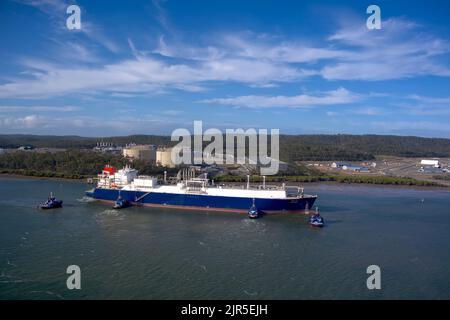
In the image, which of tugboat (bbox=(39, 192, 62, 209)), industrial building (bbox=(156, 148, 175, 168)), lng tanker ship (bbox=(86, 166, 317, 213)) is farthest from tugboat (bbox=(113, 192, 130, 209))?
industrial building (bbox=(156, 148, 175, 168))

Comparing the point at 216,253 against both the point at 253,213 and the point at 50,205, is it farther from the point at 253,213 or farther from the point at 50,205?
the point at 50,205

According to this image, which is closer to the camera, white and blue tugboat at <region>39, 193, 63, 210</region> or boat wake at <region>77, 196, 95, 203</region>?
white and blue tugboat at <region>39, 193, 63, 210</region>

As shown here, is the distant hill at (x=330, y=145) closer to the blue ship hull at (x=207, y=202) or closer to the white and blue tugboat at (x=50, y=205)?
the blue ship hull at (x=207, y=202)

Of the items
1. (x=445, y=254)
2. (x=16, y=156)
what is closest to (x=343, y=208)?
(x=445, y=254)
